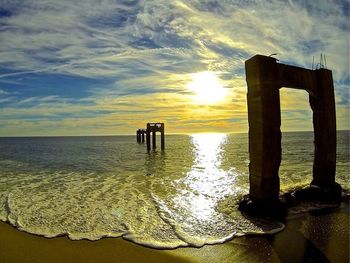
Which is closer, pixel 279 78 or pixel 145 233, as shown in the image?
pixel 145 233

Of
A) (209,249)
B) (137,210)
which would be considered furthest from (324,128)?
(137,210)

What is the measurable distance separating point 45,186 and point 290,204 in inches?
385

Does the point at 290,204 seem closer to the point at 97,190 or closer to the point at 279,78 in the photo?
the point at 279,78

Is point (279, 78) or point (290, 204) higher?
point (279, 78)

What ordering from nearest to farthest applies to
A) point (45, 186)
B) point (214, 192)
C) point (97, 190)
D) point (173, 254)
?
point (173, 254)
point (214, 192)
point (97, 190)
point (45, 186)

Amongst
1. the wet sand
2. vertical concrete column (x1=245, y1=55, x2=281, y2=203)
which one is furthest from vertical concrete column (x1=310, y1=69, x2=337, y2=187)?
the wet sand

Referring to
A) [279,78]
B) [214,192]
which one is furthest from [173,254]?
[214,192]

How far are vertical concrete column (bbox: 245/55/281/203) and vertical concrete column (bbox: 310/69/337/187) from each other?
2.30 meters

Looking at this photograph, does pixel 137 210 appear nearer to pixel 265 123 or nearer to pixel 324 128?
pixel 265 123

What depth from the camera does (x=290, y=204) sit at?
324 inches

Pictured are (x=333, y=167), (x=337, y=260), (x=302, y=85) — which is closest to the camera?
(x=337, y=260)

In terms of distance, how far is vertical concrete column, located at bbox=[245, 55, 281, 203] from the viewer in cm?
697

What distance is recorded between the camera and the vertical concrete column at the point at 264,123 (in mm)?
6973

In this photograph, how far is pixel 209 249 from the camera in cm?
558
